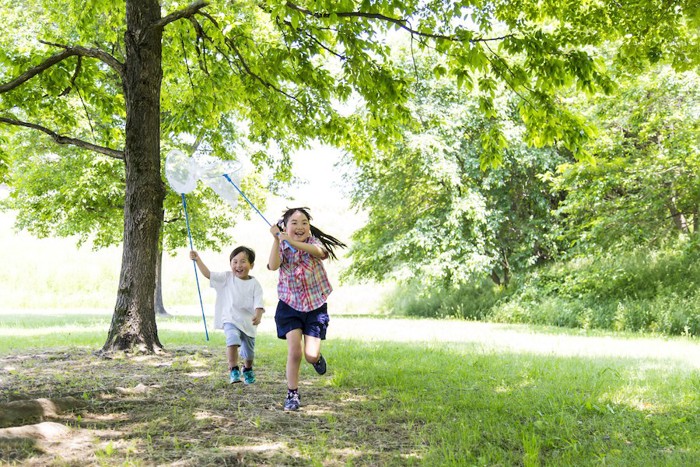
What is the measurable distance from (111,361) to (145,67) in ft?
12.7

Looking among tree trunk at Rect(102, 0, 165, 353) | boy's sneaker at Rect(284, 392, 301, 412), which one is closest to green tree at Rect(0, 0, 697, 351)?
tree trunk at Rect(102, 0, 165, 353)

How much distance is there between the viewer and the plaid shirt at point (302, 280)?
561cm

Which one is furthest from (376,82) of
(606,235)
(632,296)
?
(632,296)

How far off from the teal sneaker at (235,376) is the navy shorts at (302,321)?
3.55ft

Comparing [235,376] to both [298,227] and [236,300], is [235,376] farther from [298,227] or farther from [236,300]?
[298,227]

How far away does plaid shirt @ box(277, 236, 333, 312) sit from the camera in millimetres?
5605

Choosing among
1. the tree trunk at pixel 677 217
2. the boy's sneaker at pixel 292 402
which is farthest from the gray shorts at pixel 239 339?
the tree trunk at pixel 677 217

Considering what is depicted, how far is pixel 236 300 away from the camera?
6445mm

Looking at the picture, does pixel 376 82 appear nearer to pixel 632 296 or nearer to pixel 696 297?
pixel 696 297

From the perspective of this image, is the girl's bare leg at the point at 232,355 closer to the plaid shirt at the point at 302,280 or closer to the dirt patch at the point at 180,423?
the dirt patch at the point at 180,423

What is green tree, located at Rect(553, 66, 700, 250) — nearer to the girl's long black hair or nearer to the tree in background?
the tree in background

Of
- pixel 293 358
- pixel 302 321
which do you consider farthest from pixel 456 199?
pixel 293 358

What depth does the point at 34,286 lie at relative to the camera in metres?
35.7

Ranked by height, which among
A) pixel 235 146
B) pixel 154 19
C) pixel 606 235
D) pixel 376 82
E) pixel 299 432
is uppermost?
pixel 235 146
